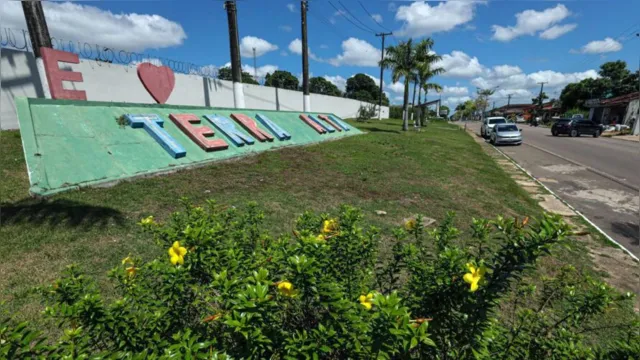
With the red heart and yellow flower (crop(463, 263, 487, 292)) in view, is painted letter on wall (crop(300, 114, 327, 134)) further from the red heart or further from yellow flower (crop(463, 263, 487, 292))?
yellow flower (crop(463, 263, 487, 292))

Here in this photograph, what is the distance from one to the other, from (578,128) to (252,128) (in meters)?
28.0

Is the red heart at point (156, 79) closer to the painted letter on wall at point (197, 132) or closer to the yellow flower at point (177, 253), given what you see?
the painted letter on wall at point (197, 132)

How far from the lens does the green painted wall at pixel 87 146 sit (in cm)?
511

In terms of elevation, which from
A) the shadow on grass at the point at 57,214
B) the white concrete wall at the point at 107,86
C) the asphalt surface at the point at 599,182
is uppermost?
the white concrete wall at the point at 107,86

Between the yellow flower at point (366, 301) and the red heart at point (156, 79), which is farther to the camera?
the red heart at point (156, 79)

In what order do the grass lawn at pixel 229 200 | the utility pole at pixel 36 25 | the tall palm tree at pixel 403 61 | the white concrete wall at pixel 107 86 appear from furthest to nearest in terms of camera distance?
the tall palm tree at pixel 403 61 → the white concrete wall at pixel 107 86 → the utility pole at pixel 36 25 → the grass lawn at pixel 229 200

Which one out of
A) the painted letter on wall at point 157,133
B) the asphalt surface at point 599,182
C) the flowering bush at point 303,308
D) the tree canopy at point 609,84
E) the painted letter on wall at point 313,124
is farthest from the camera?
the tree canopy at point 609,84

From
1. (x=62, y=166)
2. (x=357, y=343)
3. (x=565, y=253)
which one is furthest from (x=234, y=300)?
(x=62, y=166)

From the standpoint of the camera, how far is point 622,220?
20.6 ft

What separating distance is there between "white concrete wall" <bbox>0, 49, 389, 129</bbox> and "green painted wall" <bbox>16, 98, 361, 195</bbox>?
3.55m

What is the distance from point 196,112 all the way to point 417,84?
21458 millimetres

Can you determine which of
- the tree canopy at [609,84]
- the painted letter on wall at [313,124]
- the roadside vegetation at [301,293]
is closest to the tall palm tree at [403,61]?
the painted letter on wall at [313,124]

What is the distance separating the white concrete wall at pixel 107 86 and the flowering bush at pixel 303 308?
983 cm

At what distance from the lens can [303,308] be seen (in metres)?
1.57
